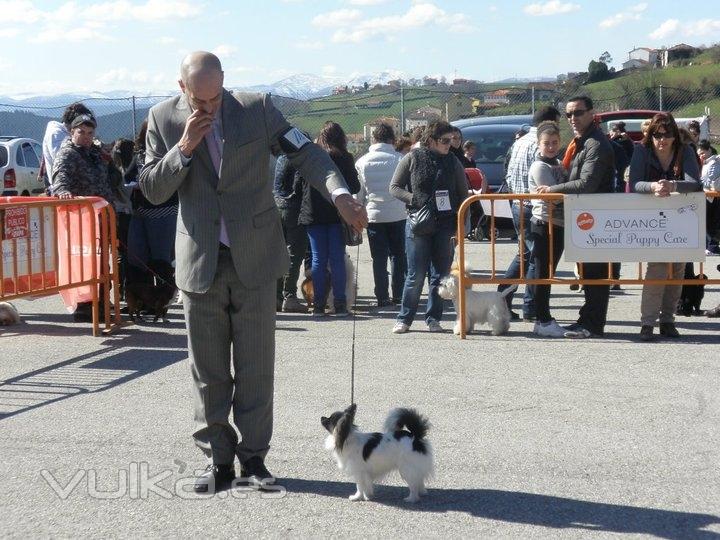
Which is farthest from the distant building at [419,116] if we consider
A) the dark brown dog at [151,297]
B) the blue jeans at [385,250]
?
the dark brown dog at [151,297]

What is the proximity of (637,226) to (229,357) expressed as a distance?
5.04 m

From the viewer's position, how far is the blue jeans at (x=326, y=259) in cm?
1072

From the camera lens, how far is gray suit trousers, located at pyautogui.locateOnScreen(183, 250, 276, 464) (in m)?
5.03

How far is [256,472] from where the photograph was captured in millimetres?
5188

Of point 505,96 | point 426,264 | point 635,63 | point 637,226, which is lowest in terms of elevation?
point 426,264

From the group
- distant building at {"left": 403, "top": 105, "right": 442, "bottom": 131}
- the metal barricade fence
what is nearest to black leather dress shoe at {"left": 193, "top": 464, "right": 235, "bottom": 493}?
the metal barricade fence

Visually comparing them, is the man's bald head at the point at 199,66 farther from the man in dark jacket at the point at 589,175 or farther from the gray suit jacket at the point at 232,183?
the man in dark jacket at the point at 589,175

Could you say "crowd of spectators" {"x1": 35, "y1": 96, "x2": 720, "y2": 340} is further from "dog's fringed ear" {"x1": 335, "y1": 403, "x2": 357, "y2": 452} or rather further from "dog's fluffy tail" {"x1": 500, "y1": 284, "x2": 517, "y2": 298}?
"dog's fringed ear" {"x1": 335, "y1": 403, "x2": 357, "y2": 452}

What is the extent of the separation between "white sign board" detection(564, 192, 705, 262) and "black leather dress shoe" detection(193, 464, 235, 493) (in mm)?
4792

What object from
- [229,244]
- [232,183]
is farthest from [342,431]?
[232,183]

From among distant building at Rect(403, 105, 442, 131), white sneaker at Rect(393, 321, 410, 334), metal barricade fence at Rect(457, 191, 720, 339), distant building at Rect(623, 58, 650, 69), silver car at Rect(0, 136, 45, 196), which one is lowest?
white sneaker at Rect(393, 321, 410, 334)

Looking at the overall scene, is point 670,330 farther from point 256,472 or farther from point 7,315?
point 7,315

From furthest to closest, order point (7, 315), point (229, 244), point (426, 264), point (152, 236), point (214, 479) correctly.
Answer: point (152, 236) < point (7, 315) < point (426, 264) < point (214, 479) < point (229, 244)

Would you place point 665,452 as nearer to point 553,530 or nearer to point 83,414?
point 553,530
